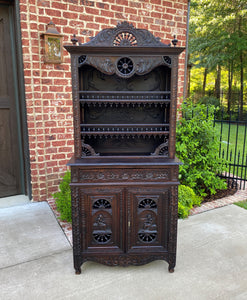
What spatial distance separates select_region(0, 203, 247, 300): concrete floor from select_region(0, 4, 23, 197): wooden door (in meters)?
0.89

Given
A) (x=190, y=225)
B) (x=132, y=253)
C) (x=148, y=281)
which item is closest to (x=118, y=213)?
(x=132, y=253)

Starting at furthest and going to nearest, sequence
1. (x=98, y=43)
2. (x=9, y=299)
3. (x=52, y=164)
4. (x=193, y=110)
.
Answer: (x=193, y=110) → (x=52, y=164) → (x=98, y=43) → (x=9, y=299)

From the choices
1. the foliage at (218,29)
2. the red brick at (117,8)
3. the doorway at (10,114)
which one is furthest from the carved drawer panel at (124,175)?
the foliage at (218,29)

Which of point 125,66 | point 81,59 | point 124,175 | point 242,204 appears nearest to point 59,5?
point 81,59

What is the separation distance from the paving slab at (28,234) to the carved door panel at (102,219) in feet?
1.81

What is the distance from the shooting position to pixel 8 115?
12.8 ft

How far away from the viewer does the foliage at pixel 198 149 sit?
13.4ft

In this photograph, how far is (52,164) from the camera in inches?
156

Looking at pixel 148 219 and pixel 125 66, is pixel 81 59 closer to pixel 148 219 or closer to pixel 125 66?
pixel 125 66

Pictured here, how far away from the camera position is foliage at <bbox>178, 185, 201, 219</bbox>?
138 inches

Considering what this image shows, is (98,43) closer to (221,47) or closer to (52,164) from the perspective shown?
(52,164)

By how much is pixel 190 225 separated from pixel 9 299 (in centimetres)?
221

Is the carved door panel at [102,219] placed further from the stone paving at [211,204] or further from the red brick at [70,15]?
the red brick at [70,15]

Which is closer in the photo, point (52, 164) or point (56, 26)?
point (56, 26)
